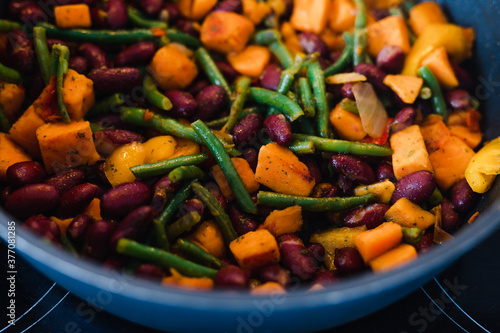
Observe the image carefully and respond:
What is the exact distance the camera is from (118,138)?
201cm

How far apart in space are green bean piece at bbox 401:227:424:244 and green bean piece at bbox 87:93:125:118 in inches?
56.7

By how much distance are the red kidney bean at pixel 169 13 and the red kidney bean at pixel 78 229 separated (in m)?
1.39

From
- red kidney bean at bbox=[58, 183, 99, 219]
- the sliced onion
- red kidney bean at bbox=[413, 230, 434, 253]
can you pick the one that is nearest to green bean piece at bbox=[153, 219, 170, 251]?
Result: red kidney bean at bbox=[58, 183, 99, 219]

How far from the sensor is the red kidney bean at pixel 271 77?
7.64 feet

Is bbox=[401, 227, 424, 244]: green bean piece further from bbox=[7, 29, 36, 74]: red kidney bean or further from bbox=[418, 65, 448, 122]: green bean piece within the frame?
bbox=[7, 29, 36, 74]: red kidney bean

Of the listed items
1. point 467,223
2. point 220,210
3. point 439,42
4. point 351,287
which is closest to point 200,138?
point 220,210

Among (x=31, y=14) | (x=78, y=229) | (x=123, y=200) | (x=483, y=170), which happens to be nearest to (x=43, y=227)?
(x=78, y=229)

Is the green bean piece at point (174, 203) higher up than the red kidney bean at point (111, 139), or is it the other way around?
the red kidney bean at point (111, 139)

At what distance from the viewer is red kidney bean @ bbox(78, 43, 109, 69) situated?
2.18 metres

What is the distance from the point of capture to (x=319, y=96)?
2.22 metres

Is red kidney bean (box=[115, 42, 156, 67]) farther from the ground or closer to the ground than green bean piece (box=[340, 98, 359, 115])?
farther from the ground

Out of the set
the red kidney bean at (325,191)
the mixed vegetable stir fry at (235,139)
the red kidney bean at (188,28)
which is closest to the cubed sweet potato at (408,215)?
the mixed vegetable stir fry at (235,139)

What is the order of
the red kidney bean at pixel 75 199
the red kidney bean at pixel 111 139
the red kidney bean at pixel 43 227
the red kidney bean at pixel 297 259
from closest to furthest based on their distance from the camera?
the red kidney bean at pixel 43 227
the red kidney bean at pixel 297 259
the red kidney bean at pixel 75 199
the red kidney bean at pixel 111 139

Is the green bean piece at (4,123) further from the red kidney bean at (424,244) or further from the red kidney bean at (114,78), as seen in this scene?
the red kidney bean at (424,244)
